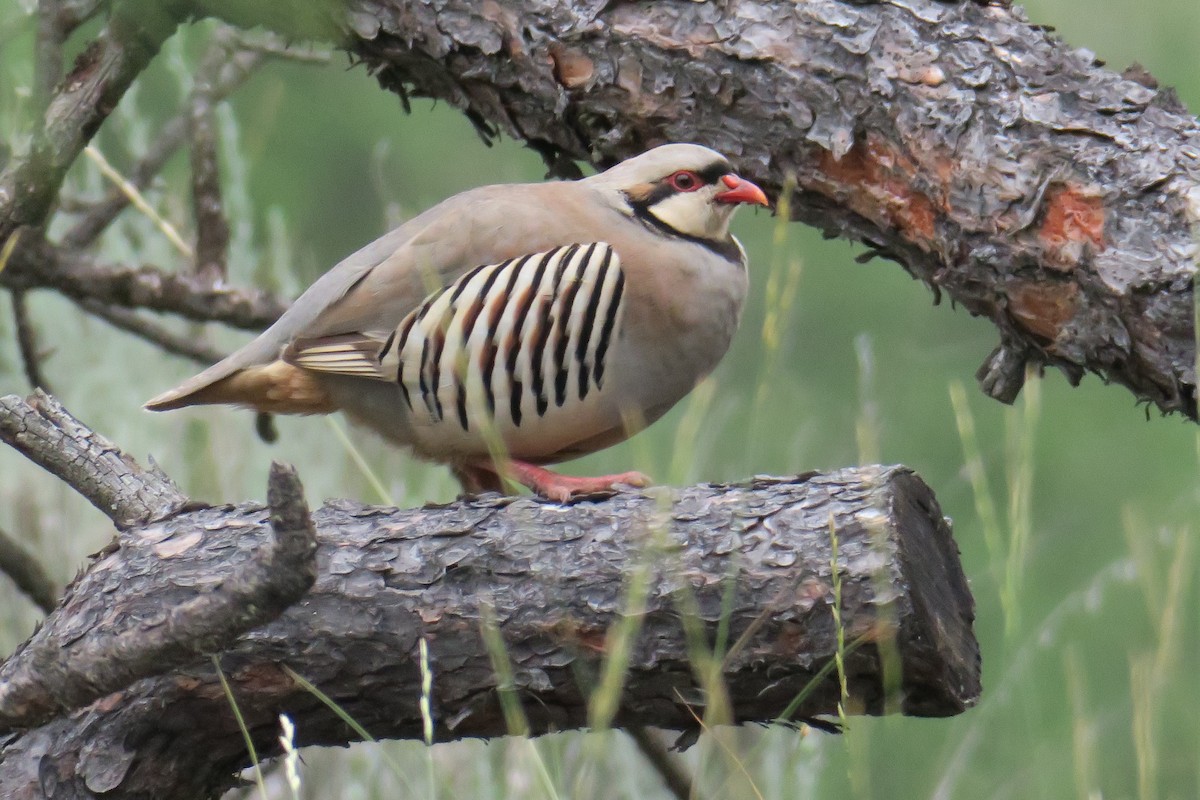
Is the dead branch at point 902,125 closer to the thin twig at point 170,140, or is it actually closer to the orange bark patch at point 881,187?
the orange bark patch at point 881,187

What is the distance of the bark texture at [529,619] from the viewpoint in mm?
2258

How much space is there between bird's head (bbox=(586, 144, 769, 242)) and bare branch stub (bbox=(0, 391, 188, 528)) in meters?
1.21

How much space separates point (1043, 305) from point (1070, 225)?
16 cm

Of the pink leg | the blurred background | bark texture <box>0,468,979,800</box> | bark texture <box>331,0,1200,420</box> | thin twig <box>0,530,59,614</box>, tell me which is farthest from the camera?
thin twig <box>0,530,59,614</box>

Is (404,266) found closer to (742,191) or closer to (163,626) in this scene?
(742,191)

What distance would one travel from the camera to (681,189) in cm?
334

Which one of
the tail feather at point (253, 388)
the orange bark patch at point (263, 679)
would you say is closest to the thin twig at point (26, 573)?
the tail feather at point (253, 388)

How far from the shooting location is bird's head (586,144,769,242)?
3.26 m

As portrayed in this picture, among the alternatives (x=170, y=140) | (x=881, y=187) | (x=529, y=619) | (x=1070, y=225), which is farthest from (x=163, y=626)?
(x=170, y=140)

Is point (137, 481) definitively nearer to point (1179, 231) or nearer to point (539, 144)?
point (539, 144)

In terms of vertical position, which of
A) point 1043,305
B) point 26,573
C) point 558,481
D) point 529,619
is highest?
point 1043,305

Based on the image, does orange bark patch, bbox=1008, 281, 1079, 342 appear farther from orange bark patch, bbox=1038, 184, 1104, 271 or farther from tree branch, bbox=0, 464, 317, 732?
tree branch, bbox=0, 464, 317, 732

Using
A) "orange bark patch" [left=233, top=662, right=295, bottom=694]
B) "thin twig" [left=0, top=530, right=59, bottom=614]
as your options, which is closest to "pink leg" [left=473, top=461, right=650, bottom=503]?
"orange bark patch" [left=233, top=662, right=295, bottom=694]

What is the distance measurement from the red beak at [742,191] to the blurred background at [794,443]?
0.81 ft
